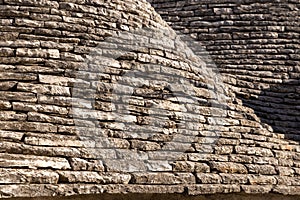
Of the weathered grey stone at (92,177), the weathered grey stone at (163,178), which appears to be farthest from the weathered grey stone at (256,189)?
the weathered grey stone at (92,177)

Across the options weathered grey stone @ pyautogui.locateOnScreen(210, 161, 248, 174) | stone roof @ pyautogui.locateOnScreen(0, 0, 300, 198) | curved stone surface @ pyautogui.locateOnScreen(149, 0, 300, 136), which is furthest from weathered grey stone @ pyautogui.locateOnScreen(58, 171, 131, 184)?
curved stone surface @ pyautogui.locateOnScreen(149, 0, 300, 136)

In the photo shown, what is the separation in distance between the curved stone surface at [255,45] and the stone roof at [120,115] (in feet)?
0.48

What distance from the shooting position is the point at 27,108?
4.88m

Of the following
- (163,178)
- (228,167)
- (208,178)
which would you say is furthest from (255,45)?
(163,178)

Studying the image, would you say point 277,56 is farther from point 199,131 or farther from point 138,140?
point 138,140

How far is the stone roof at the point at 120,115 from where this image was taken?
470cm

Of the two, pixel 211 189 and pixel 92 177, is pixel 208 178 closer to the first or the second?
pixel 211 189

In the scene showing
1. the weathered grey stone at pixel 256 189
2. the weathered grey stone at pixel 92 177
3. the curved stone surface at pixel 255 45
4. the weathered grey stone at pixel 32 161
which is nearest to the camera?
the weathered grey stone at pixel 32 161

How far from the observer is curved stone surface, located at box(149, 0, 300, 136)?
24.3ft

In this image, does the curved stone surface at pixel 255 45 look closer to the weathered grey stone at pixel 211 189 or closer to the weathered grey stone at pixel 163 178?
the weathered grey stone at pixel 211 189

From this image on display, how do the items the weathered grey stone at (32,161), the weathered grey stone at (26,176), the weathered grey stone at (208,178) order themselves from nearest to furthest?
the weathered grey stone at (26,176) → the weathered grey stone at (32,161) → the weathered grey stone at (208,178)

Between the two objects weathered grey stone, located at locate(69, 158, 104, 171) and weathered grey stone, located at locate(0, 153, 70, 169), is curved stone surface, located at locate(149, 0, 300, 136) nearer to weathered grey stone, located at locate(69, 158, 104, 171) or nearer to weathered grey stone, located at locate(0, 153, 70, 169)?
weathered grey stone, located at locate(69, 158, 104, 171)

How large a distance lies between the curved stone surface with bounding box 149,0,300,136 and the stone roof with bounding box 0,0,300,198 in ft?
0.48

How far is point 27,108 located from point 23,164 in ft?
2.07
